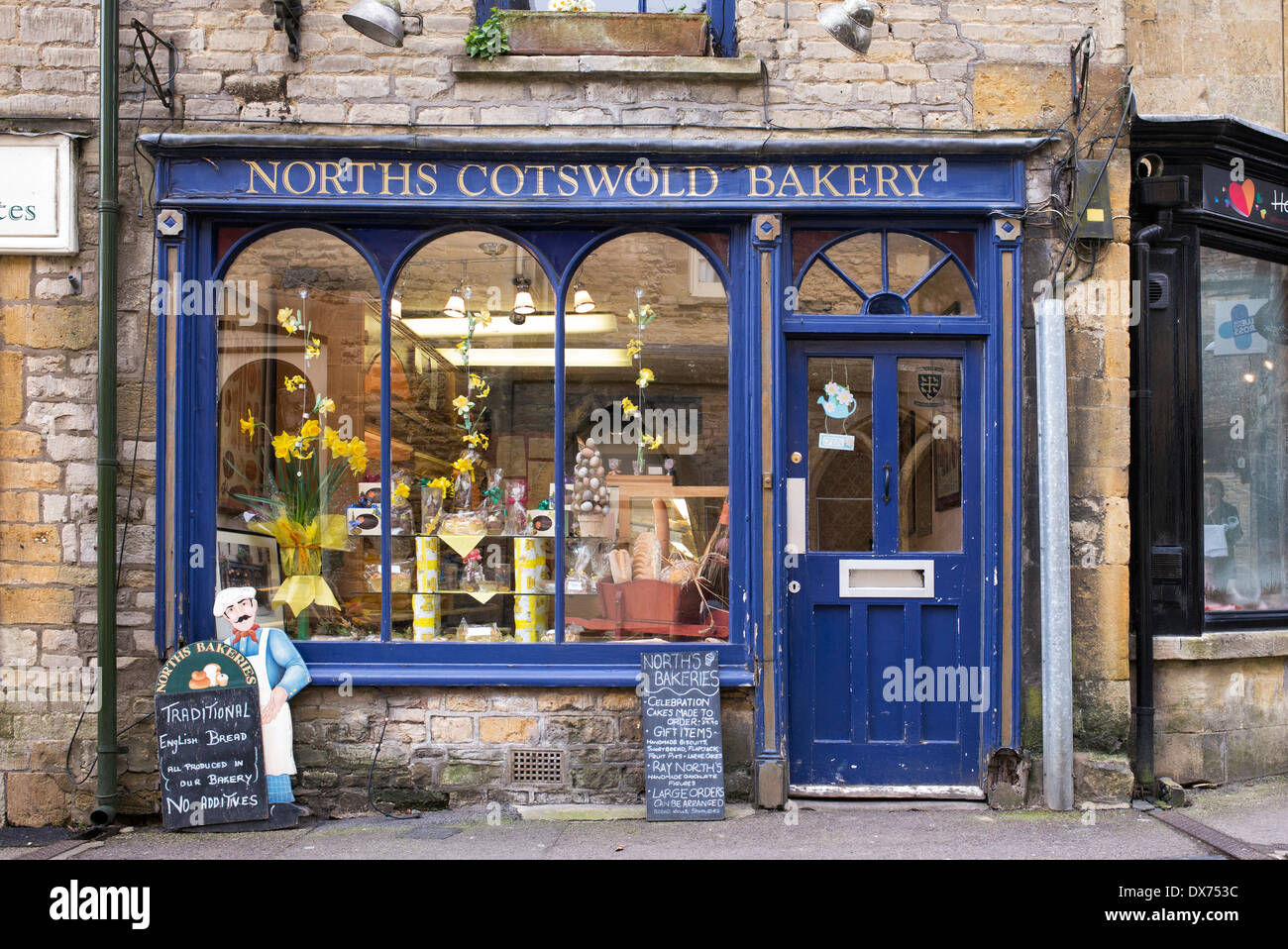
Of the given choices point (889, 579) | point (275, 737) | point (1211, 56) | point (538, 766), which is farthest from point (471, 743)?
point (1211, 56)

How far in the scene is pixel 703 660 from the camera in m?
5.79

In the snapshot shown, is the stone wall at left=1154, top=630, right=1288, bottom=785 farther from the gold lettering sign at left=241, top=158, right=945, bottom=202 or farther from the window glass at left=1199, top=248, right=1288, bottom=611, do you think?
the gold lettering sign at left=241, top=158, right=945, bottom=202

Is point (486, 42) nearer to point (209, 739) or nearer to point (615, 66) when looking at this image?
point (615, 66)

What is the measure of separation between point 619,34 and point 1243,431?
459 cm

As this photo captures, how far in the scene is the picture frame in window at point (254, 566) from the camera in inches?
238

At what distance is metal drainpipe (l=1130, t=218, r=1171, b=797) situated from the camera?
6043mm

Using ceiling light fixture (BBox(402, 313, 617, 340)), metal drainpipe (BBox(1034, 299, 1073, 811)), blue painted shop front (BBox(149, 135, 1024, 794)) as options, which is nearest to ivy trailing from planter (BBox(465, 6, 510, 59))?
blue painted shop front (BBox(149, 135, 1024, 794))

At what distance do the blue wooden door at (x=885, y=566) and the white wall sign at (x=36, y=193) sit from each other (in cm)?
402

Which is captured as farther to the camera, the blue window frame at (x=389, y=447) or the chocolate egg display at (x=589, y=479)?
the chocolate egg display at (x=589, y=479)

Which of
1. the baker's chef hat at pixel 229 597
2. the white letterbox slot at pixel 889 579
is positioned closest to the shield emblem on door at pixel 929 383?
the white letterbox slot at pixel 889 579

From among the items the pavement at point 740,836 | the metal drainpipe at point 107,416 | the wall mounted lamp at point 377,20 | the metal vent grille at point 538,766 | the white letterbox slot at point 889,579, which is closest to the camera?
the pavement at point 740,836

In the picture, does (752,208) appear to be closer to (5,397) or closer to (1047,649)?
(1047,649)

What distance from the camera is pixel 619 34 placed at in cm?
609

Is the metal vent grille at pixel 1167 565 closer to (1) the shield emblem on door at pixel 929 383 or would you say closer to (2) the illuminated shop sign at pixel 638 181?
(1) the shield emblem on door at pixel 929 383
